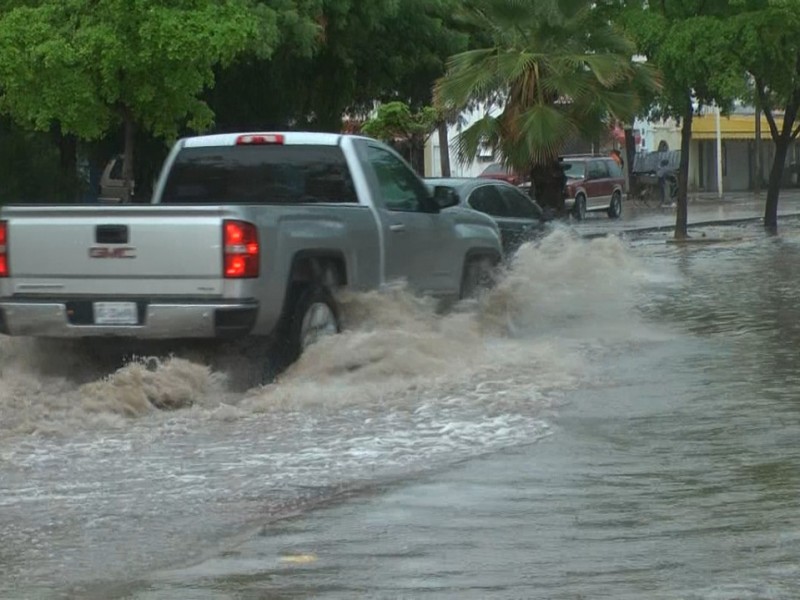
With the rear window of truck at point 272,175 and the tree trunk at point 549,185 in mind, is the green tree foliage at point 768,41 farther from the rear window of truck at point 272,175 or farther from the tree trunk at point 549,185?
the rear window of truck at point 272,175

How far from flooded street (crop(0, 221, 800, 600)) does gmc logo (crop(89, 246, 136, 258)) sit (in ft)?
2.54

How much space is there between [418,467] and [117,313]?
3.17m

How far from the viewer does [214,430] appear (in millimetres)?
10148

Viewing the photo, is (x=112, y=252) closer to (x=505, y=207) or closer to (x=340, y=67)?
(x=505, y=207)

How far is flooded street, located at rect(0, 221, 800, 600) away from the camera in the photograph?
21.6ft

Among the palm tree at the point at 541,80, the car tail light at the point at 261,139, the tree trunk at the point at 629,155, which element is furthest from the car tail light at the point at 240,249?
the tree trunk at the point at 629,155

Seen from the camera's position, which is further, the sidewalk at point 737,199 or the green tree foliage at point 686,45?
the sidewalk at point 737,199

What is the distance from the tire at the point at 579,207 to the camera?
43781mm

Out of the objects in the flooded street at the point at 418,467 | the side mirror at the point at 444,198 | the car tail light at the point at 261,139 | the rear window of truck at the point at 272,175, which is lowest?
the flooded street at the point at 418,467

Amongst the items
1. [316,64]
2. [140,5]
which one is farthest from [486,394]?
[316,64]

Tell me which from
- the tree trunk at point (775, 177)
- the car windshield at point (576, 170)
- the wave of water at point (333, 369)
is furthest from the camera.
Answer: the car windshield at point (576, 170)

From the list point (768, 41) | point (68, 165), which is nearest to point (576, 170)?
point (768, 41)

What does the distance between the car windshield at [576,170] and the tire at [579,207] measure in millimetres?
564

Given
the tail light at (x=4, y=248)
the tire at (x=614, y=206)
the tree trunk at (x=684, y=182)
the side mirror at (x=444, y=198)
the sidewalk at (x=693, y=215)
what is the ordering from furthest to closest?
the tire at (x=614, y=206)
the sidewalk at (x=693, y=215)
the tree trunk at (x=684, y=182)
the side mirror at (x=444, y=198)
the tail light at (x=4, y=248)
